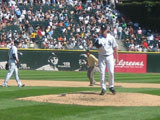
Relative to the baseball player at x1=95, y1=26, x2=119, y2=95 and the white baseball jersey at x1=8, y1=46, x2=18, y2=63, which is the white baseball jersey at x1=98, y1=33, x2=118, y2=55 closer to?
the baseball player at x1=95, y1=26, x2=119, y2=95

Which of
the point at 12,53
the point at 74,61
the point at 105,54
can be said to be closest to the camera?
the point at 105,54

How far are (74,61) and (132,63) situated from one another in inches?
174

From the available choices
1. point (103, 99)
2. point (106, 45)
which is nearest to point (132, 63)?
point (106, 45)

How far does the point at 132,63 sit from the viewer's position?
34.3 meters

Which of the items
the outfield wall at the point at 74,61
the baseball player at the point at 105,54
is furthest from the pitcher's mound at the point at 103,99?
the outfield wall at the point at 74,61

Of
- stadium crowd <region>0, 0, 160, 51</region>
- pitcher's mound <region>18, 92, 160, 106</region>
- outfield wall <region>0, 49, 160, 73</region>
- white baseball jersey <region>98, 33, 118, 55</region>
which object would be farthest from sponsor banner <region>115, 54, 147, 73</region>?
pitcher's mound <region>18, 92, 160, 106</region>

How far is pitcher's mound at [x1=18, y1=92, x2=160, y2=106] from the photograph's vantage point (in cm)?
1119

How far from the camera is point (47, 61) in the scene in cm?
3391

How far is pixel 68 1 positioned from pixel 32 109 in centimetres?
3204

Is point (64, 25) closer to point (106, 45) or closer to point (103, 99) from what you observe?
point (106, 45)

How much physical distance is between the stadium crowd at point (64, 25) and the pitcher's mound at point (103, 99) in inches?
848

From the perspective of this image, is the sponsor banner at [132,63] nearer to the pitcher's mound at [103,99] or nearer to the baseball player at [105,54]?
the baseball player at [105,54]

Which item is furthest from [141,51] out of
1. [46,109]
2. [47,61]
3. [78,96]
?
[46,109]

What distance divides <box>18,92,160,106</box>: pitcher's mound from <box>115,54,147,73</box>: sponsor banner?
2158 centimetres
